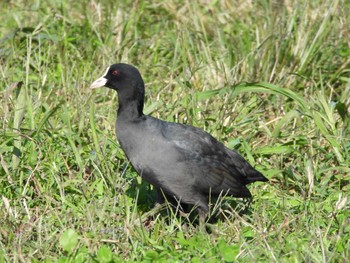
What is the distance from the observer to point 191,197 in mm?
5336

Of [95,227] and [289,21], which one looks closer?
[95,227]

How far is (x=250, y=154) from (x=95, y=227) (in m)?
1.56

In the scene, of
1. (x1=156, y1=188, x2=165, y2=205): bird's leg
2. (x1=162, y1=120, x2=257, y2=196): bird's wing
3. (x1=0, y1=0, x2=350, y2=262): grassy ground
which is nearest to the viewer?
(x1=0, y1=0, x2=350, y2=262): grassy ground

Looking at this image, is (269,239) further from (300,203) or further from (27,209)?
(27,209)

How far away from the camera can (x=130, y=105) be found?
5414 millimetres

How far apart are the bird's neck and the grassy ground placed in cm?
31

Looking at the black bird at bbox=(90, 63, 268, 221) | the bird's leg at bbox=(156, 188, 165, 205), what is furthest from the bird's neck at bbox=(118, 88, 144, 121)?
the bird's leg at bbox=(156, 188, 165, 205)

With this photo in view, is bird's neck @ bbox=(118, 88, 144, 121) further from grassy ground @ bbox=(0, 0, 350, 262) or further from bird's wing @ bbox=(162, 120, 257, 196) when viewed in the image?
grassy ground @ bbox=(0, 0, 350, 262)

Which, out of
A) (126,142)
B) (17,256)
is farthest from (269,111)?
(17,256)

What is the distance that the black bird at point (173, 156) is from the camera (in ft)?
17.2

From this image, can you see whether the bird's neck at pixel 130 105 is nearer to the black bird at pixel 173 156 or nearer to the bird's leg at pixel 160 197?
the black bird at pixel 173 156

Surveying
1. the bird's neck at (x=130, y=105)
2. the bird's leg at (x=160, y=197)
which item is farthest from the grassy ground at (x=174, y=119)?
the bird's neck at (x=130, y=105)

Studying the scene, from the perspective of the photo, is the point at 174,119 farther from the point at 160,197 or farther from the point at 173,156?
the point at 173,156

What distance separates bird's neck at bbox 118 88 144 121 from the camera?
5.39 m
